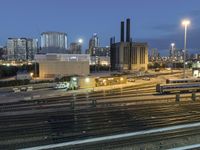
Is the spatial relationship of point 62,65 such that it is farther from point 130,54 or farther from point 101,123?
point 101,123

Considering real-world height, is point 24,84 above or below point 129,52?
below

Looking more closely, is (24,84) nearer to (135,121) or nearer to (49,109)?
(49,109)

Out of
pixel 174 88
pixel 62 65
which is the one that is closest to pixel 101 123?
pixel 174 88

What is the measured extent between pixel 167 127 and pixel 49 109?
15963 millimetres

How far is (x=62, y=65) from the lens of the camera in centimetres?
10306

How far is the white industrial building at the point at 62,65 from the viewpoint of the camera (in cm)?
10200

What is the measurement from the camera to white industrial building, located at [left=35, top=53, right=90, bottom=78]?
4016 inches

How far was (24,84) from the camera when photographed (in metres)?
73.7

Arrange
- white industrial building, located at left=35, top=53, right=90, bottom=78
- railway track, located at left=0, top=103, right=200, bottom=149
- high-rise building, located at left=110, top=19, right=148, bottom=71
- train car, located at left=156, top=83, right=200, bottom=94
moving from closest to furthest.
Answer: railway track, located at left=0, top=103, right=200, bottom=149 → train car, located at left=156, top=83, right=200, bottom=94 → white industrial building, located at left=35, top=53, right=90, bottom=78 → high-rise building, located at left=110, top=19, right=148, bottom=71

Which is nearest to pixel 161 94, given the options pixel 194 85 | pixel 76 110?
pixel 194 85

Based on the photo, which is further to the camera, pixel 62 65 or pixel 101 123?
pixel 62 65

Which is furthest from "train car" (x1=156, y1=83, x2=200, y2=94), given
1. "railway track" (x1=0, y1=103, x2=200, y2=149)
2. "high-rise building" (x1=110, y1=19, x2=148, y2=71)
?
"high-rise building" (x1=110, y1=19, x2=148, y2=71)

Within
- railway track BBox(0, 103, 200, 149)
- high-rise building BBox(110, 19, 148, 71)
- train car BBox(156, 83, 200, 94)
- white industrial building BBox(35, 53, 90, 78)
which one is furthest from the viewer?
high-rise building BBox(110, 19, 148, 71)

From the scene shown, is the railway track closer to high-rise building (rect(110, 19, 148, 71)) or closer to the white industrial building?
the white industrial building
